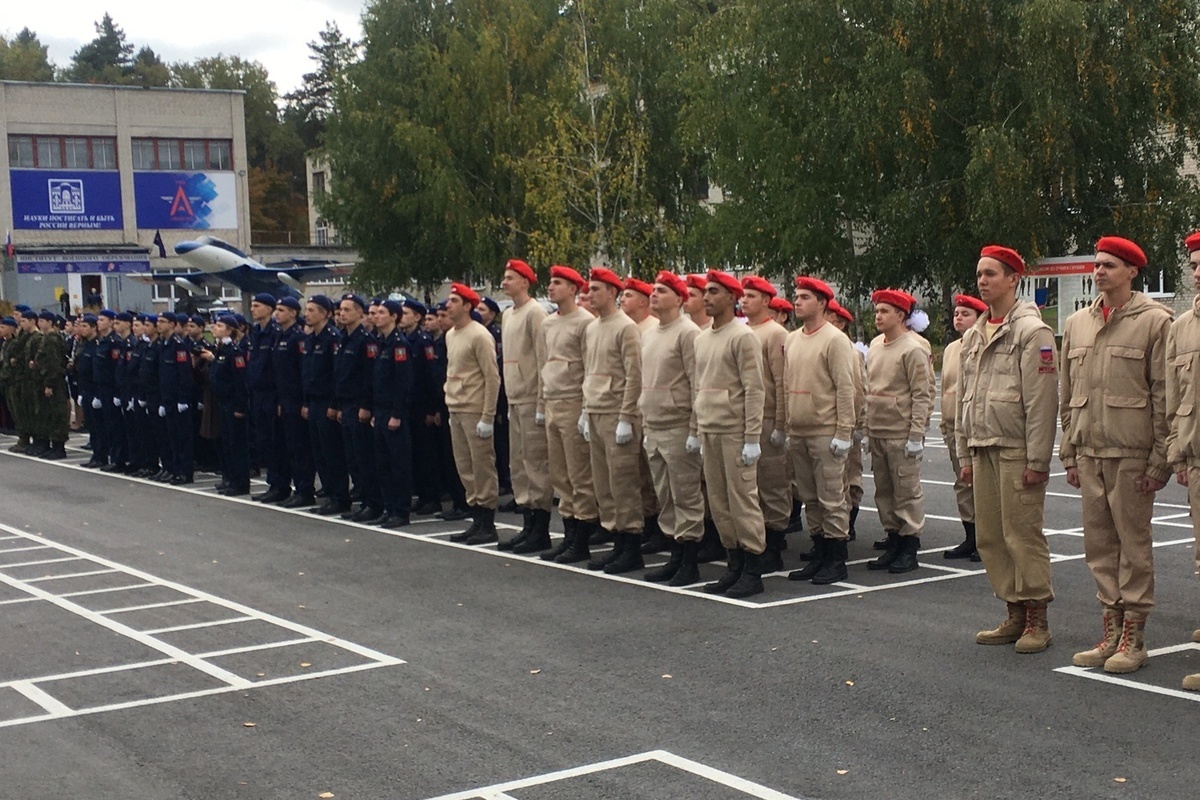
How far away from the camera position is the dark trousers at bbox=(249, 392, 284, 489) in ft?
53.8

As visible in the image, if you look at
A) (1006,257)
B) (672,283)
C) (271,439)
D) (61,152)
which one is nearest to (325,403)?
(271,439)

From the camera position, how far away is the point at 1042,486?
27.3ft

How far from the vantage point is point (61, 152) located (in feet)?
231

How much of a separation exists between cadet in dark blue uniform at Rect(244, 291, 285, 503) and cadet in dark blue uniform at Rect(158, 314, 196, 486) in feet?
7.31

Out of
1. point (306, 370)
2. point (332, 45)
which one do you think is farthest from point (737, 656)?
point (332, 45)

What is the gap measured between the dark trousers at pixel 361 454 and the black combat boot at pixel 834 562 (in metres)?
5.59

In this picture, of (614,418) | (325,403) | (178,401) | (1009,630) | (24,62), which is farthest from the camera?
(24,62)

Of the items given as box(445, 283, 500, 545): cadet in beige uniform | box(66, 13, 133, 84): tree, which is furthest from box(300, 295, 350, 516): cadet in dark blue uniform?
box(66, 13, 133, 84): tree

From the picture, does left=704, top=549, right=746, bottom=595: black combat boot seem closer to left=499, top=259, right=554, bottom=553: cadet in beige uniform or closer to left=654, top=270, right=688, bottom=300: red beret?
left=654, top=270, right=688, bottom=300: red beret

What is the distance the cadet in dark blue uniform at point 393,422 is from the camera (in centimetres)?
1425

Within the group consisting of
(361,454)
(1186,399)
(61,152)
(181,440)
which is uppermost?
(61,152)

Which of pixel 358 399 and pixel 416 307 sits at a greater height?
pixel 416 307

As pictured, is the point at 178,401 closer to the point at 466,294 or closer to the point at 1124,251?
the point at 466,294

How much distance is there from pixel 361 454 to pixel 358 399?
0.55m
